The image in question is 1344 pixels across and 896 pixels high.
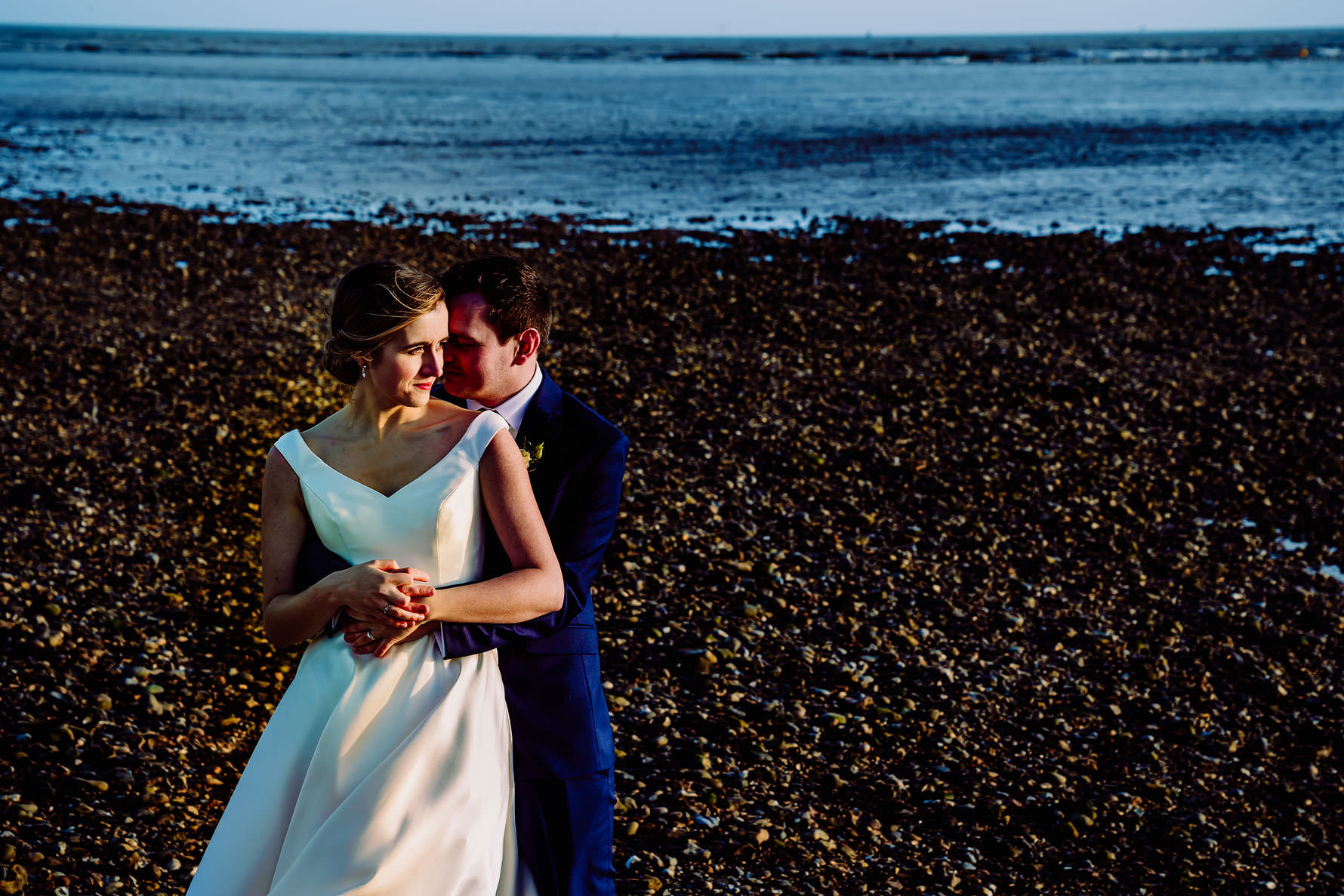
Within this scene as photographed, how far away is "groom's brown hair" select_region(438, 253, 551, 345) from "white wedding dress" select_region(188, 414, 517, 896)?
411mm

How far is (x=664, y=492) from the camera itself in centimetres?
1128

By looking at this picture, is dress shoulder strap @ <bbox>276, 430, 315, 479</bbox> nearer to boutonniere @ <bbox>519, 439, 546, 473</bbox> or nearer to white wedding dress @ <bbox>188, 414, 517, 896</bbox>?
white wedding dress @ <bbox>188, 414, 517, 896</bbox>

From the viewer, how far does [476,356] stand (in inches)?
141

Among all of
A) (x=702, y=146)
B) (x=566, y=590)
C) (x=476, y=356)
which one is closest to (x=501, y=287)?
(x=476, y=356)

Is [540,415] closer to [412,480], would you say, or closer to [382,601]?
[412,480]

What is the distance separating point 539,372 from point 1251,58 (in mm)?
150613

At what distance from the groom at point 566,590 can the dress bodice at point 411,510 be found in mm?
173

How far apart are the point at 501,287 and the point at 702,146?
43.1 metres

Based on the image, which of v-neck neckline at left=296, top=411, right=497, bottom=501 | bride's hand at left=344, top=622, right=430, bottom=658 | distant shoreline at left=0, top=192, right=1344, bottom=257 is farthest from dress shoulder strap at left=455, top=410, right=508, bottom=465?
distant shoreline at left=0, top=192, right=1344, bottom=257

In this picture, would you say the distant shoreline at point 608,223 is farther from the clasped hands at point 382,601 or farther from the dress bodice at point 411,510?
the clasped hands at point 382,601

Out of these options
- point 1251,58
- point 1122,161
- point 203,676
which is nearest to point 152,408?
point 203,676

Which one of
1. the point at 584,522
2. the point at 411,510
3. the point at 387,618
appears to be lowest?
the point at 387,618

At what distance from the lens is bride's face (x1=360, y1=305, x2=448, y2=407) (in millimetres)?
3145

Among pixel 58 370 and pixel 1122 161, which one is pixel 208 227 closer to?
pixel 58 370
